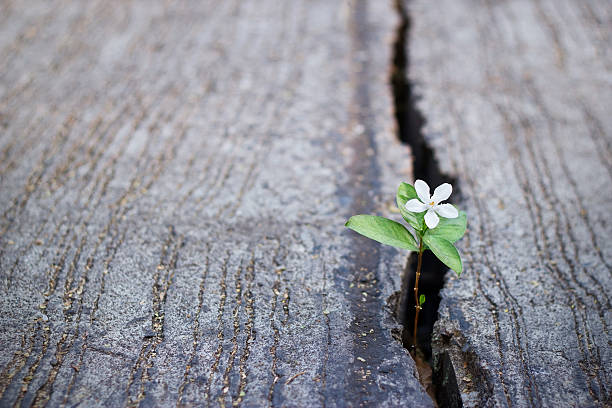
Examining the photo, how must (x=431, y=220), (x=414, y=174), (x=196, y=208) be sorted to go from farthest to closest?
(x=414, y=174) < (x=196, y=208) < (x=431, y=220)

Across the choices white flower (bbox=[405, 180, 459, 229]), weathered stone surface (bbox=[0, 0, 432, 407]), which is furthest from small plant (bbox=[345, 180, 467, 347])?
weathered stone surface (bbox=[0, 0, 432, 407])

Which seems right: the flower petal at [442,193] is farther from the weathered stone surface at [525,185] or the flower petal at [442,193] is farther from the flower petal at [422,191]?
the weathered stone surface at [525,185]

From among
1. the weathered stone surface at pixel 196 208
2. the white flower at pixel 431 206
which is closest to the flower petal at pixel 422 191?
the white flower at pixel 431 206

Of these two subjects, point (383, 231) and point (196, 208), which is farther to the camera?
point (196, 208)

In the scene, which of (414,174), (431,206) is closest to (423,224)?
(431,206)

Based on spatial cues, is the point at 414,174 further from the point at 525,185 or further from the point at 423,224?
the point at 423,224

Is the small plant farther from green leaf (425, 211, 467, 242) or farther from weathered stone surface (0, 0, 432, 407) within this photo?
weathered stone surface (0, 0, 432, 407)

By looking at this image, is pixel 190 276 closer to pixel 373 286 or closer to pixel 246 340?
pixel 246 340
